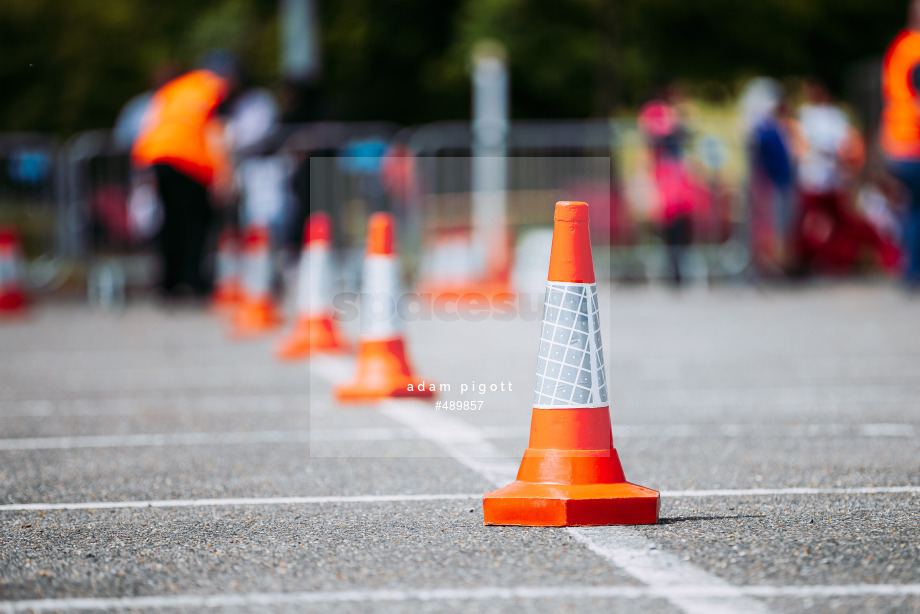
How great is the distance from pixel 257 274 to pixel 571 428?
8.18 metres

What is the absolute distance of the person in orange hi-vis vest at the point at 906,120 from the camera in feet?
45.2

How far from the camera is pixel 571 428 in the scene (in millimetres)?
4516

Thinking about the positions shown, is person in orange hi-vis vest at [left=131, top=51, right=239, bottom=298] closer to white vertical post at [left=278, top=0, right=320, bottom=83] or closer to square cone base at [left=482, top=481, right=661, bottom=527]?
white vertical post at [left=278, top=0, right=320, bottom=83]

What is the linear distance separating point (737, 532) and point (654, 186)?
1360 cm

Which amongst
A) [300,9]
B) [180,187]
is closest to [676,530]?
[180,187]

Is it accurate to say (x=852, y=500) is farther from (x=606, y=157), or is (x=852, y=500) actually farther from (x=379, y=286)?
(x=606, y=157)

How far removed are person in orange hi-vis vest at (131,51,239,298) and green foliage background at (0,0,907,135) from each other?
15916mm

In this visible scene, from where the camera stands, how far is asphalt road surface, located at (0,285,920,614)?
3695mm

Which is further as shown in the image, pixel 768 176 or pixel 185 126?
pixel 768 176

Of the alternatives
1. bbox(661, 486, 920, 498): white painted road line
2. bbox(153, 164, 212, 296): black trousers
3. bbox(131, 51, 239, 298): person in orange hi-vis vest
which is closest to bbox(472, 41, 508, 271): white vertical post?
bbox(153, 164, 212, 296): black trousers

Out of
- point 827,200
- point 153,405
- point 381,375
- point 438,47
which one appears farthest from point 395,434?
point 438,47

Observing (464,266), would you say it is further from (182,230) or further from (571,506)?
(571,506)

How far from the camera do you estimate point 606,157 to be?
18.6 meters

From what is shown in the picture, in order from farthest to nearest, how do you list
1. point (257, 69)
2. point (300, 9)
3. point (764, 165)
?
point (257, 69) < point (300, 9) < point (764, 165)
